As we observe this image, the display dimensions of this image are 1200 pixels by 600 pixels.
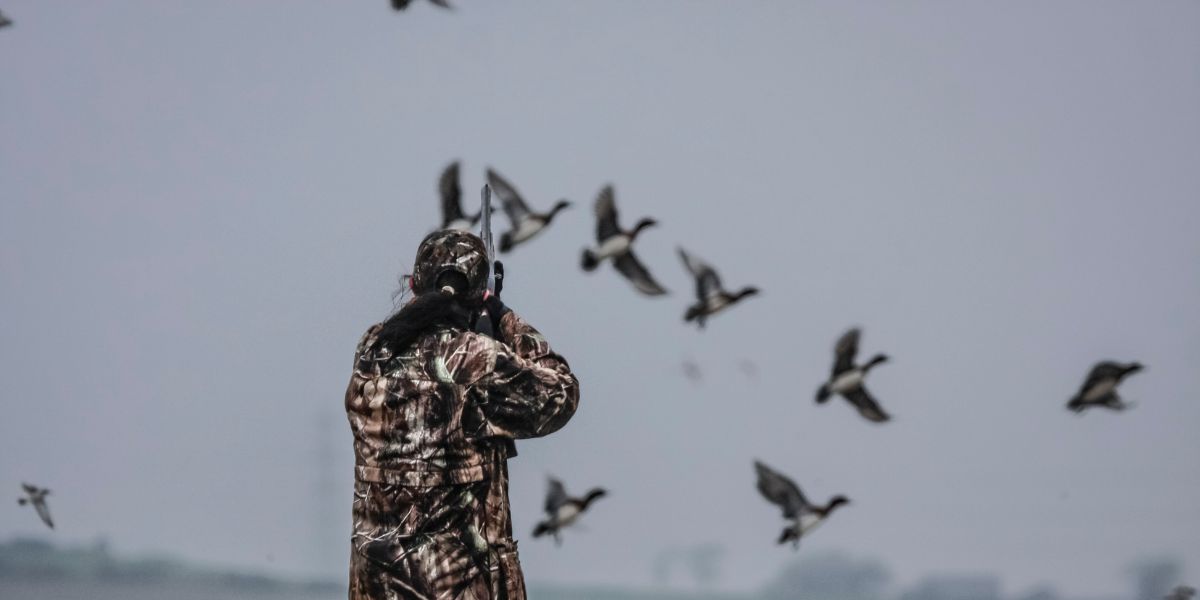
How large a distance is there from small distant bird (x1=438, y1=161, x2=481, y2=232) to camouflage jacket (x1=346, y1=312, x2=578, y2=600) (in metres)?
3.12

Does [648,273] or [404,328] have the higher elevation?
A: [648,273]

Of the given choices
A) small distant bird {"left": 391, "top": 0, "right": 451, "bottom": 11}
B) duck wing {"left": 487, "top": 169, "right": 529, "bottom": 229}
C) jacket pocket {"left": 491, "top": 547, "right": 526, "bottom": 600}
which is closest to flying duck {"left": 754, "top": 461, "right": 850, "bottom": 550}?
duck wing {"left": 487, "top": 169, "right": 529, "bottom": 229}

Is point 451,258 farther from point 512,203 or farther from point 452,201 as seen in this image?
point 512,203

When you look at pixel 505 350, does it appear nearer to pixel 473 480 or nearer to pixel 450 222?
pixel 473 480

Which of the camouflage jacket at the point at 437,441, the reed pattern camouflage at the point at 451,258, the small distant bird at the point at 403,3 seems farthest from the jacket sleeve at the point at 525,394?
the small distant bird at the point at 403,3

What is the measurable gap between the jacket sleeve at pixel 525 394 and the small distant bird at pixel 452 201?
312 cm

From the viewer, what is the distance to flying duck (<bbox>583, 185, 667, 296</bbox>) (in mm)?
6410

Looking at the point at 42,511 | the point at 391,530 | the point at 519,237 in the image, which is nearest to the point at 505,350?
the point at 391,530

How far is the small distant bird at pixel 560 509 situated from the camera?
6219 mm

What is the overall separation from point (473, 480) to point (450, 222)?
10.7ft

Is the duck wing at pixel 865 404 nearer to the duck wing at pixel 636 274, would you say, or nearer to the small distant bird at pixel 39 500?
the duck wing at pixel 636 274

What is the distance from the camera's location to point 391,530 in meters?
2.68

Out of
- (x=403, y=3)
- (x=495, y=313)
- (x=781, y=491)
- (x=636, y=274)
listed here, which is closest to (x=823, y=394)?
(x=781, y=491)

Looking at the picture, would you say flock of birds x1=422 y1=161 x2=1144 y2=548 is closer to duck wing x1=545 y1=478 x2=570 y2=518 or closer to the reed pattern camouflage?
duck wing x1=545 y1=478 x2=570 y2=518
